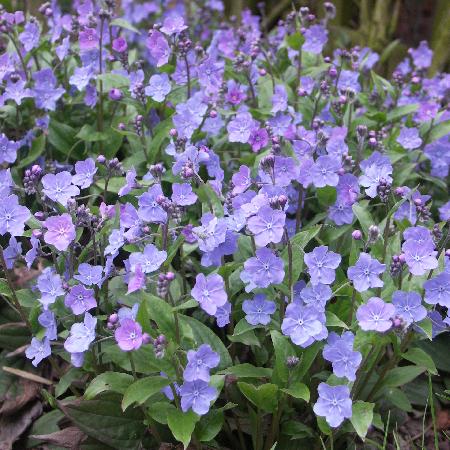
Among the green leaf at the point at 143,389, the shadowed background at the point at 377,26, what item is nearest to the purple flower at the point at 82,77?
the green leaf at the point at 143,389

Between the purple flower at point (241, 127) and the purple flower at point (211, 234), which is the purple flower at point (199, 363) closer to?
the purple flower at point (211, 234)

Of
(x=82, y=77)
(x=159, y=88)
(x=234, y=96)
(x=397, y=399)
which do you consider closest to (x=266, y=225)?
(x=397, y=399)

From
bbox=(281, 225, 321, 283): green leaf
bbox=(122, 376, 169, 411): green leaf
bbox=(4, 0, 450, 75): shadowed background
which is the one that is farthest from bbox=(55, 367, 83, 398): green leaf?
bbox=(4, 0, 450, 75): shadowed background

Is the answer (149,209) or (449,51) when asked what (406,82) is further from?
(149,209)

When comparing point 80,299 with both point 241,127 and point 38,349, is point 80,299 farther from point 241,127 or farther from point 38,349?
point 241,127

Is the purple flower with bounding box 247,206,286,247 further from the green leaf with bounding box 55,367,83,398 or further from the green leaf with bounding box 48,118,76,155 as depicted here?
the green leaf with bounding box 48,118,76,155

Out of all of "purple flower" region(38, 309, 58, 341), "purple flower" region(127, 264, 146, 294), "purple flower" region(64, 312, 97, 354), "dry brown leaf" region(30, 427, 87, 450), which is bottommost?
"dry brown leaf" region(30, 427, 87, 450)

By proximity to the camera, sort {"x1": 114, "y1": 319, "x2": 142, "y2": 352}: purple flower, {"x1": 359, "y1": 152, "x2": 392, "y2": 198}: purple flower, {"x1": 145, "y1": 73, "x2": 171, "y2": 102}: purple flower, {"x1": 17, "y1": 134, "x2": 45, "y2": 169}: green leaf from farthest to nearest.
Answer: {"x1": 17, "y1": 134, "x2": 45, "y2": 169}: green leaf, {"x1": 145, "y1": 73, "x2": 171, "y2": 102}: purple flower, {"x1": 359, "y1": 152, "x2": 392, "y2": 198}: purple flower, {"x1": 114, "y1": 319, "x2": 142, "y2": 352}: purple flower
